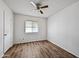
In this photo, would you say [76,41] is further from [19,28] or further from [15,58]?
[19,28]

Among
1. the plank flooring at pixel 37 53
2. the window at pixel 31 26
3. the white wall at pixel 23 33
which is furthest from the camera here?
the window at pixel 31 26

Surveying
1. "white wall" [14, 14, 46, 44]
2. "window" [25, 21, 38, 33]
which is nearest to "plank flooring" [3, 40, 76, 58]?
"white wall" [14, 14, 46, 44]

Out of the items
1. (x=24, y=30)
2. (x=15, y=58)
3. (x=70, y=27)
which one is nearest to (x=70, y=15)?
(x=70, y=27)

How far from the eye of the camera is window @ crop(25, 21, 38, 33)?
17.5 ft

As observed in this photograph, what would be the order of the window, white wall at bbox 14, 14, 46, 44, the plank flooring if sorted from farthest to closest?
the window → white wall at bbox 14, 14, 46, 44 → the plank flooring

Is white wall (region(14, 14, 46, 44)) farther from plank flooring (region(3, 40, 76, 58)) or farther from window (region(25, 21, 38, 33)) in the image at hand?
plank flooring (region(3, 40, 76, 58))

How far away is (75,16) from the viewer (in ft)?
9.12

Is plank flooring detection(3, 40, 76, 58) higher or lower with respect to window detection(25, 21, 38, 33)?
lower

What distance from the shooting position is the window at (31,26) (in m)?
5.32

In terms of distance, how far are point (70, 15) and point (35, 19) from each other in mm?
3263

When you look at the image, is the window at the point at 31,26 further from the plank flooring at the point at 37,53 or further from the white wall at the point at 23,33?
the plank flooring at the point at 37,53

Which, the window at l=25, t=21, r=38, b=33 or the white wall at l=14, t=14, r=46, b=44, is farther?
the window at l=25, t=21, r=38, b=33

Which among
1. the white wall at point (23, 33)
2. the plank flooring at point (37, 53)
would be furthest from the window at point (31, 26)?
the plank flooring at point (37, 53)

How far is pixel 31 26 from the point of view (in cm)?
552
